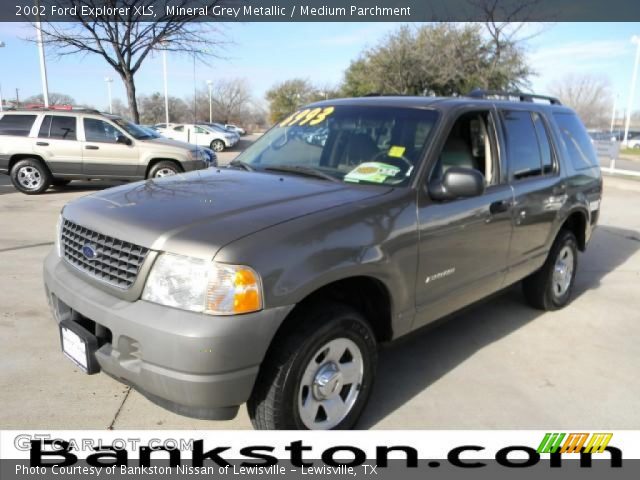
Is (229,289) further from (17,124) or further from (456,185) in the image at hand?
(17,124)

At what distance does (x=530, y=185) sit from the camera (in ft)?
13.3

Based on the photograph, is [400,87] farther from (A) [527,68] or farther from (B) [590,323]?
(B) [590,323]

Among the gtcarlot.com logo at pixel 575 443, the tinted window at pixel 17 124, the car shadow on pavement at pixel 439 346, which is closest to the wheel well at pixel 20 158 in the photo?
the tinted window at pixel 17 124

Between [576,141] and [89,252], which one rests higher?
[576,141]

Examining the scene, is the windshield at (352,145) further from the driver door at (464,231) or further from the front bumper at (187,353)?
the front bumper at (187,353)

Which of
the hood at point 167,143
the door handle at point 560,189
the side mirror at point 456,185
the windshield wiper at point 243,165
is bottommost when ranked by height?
the door handle at point 560,189

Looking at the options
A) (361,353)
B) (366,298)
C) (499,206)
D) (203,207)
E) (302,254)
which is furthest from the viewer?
(499,206)

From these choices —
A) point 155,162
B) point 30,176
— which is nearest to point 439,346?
point 155,162

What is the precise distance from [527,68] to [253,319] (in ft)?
95.2

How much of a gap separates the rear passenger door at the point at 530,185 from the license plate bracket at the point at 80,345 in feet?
9.53

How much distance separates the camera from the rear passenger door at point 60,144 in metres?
11.0

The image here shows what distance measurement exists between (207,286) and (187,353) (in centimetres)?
29

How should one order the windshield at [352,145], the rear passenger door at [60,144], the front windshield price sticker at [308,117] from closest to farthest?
the windshield at [352,145], the front windshield price sticker at [308,117], the rear passenger door at [60,144]

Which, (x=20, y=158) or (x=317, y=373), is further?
(x=20, y=158)
